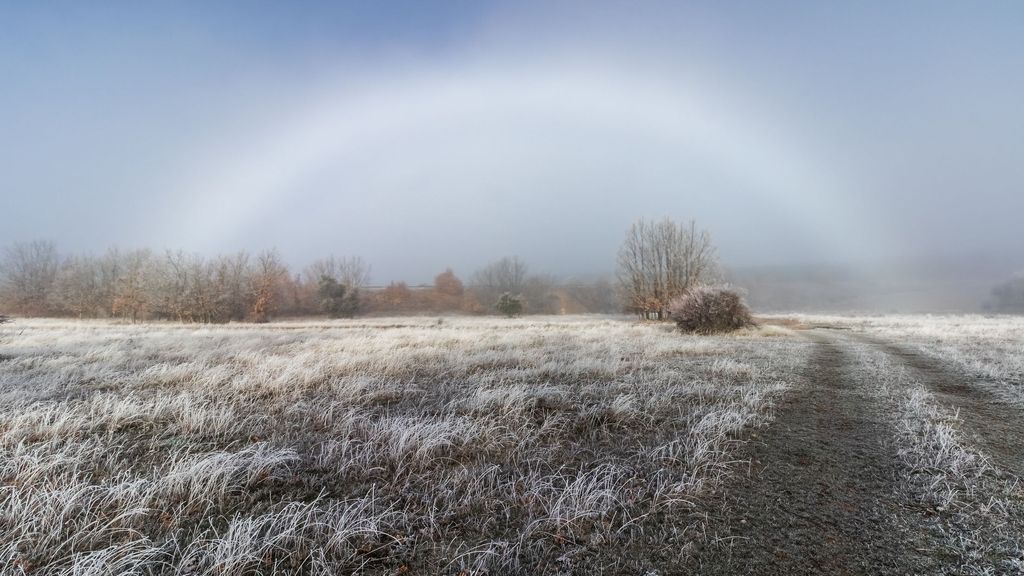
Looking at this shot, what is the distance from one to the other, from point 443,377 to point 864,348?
14100 millimetres

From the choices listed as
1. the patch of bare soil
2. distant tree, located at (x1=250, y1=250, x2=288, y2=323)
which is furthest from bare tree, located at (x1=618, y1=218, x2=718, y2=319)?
distant tree, located at (x1=250, y1=250, x2=288, y2=323)

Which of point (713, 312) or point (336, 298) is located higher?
point (336, 298)

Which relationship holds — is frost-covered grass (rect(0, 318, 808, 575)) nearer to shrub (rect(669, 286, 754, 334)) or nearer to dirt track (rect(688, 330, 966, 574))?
dirt track (rect(688, 330, 966, 574))

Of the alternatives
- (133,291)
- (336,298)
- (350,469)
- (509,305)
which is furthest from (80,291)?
(350,469)

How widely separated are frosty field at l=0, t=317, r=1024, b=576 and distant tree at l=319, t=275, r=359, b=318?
149 ft

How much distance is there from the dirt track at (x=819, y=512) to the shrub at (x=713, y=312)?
47.8 ft

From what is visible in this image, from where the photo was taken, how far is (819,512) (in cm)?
288

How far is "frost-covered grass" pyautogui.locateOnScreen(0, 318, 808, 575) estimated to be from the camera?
7.45ft

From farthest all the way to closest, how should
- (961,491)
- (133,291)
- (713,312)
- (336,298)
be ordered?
(336,298), (133,291), (713,312), (961,491)

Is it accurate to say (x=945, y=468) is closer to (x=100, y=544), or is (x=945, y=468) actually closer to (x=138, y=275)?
(x=100, y=544)

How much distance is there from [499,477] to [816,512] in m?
2.37

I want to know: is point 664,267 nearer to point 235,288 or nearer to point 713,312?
point 713,312

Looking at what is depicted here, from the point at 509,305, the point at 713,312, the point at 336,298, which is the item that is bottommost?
the point at 713,312

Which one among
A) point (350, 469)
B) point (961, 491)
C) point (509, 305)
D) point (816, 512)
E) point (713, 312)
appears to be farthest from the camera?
point (509, 305)
